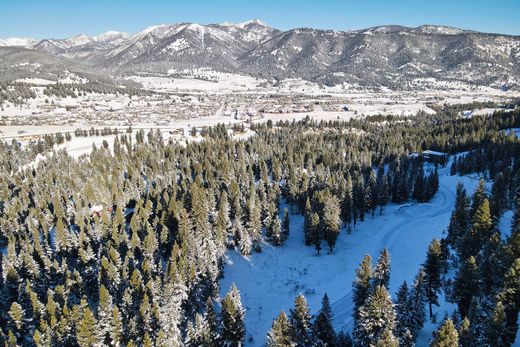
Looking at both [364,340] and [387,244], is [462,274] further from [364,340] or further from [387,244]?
[387,244]

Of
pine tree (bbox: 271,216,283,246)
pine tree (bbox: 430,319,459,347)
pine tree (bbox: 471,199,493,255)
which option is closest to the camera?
pine tree (bbox: 430,319,459,347)

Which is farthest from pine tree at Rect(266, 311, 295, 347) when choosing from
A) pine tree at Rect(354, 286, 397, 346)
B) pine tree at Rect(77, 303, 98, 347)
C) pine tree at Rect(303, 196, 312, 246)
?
pine tree at Rect(303, 196, 312, 246)

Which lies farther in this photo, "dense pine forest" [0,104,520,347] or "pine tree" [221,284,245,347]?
"pine tree" [221,284,245,347]

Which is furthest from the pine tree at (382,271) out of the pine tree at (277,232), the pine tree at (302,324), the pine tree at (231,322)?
the pine tree at (277,232)

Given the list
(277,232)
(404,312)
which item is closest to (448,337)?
(404,312)

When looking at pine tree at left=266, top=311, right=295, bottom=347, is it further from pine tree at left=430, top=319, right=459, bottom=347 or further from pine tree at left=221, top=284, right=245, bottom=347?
pine tree at left=430, top=319, right=459, bottom=347

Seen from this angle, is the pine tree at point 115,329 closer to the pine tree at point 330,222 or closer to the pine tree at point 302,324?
the pine tree at point 302,324
